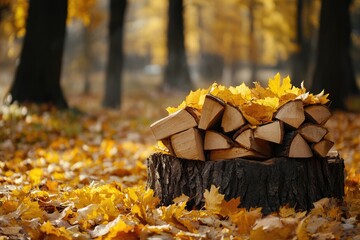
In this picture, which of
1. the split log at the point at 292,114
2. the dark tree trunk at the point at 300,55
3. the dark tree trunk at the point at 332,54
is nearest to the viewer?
the split log at the point at 292,114

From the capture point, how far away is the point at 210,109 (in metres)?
3.88

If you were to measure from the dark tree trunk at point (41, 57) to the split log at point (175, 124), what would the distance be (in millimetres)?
7239

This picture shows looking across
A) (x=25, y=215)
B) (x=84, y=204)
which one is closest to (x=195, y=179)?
(x=84, y=204)

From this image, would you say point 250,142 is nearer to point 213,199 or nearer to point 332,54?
point 213,199

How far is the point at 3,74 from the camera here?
3653 cm

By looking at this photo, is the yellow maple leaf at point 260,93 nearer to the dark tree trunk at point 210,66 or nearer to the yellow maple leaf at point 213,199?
the yellow maple leaf at point 213,199

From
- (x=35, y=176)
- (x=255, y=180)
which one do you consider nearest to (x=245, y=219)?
(x=255, y=180)

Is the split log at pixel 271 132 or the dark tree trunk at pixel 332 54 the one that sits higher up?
the dark tree trunk at pixel 332 54

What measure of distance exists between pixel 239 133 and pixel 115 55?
11884 mm

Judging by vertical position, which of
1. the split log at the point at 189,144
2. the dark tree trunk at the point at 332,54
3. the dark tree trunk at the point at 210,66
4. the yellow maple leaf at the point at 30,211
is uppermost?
the dark tree trunk at the point at 210,66

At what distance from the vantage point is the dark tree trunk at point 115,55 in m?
15.1

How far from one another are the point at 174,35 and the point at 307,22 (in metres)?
8.18

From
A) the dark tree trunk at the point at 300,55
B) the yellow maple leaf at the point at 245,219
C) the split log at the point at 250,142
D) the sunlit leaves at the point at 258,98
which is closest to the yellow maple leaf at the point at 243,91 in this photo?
the sunlit leaves at the point at 258,98

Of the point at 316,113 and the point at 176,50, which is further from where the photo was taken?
the point at 176,50
